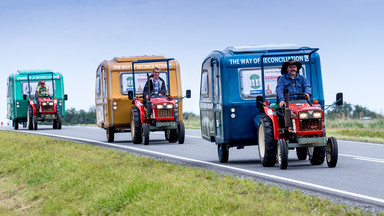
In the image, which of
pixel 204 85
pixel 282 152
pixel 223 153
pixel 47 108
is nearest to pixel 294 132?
pixel 282 152

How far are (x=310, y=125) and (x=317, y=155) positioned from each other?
1174 millimetres

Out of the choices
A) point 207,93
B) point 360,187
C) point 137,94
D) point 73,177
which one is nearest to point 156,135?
point 137,94

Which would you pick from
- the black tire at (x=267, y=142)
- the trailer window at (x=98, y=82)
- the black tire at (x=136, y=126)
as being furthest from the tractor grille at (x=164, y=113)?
the black tire at (x=267, y=142)

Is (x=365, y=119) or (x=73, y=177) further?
(x=365, y=119)

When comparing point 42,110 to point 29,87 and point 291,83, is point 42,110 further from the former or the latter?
point 291,83

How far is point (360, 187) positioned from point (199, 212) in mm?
2977

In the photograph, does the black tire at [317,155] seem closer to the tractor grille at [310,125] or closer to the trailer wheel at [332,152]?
the trailer wheel at [332,152]

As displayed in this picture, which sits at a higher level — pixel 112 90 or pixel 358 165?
pixel 112 90

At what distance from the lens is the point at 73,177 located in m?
14.2

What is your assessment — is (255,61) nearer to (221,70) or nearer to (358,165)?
(221,70)

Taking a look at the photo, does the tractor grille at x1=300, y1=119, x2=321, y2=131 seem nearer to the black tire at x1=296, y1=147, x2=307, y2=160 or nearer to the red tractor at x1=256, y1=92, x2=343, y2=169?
the red tractor at x1=256, y1=92, x2=343, y2=169

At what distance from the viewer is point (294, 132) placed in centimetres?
1323

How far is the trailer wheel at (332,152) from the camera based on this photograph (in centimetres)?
1333

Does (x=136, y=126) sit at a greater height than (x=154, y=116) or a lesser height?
lesser
